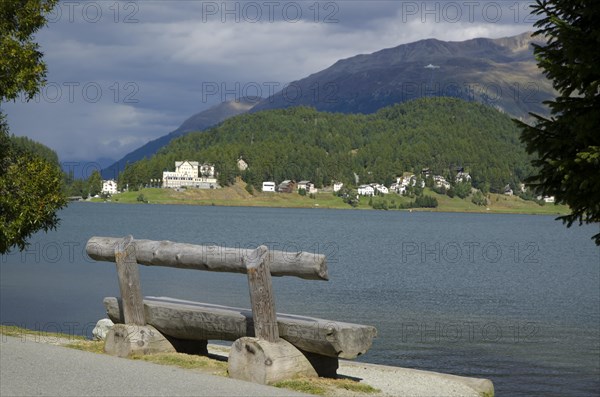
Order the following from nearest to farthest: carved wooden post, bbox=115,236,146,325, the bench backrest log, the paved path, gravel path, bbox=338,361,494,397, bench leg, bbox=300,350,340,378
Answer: the paved path
the bench backrest log
bench leg, bbox=300,350,340,378
gravel path, bbox=338,361,494,397
carved wooden post, bbox=115,236,146,325

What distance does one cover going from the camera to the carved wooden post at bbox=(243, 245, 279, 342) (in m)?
12.7

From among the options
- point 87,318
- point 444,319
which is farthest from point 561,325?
point 87,318

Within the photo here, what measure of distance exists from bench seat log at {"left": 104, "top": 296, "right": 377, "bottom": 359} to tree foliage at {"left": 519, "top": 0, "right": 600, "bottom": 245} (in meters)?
4.35

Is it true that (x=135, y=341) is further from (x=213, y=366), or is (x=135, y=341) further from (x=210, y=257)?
(x=210, y=257)

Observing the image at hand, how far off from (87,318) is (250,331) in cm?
2267

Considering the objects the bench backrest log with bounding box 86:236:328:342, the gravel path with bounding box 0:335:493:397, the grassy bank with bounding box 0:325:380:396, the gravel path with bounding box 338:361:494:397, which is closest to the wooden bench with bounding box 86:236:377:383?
the bench backrest log with bounding box 86:236:328:342

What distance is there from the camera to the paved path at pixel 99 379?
36.7 ft

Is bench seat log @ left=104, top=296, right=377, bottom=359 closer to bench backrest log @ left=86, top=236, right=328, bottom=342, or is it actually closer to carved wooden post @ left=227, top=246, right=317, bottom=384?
carved wooden post @ left=227, top=246, right=317, bottom=384

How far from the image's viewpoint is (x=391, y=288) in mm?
53656

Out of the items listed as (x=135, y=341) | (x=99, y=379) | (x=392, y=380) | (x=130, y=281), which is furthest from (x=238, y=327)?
(x=392, y=380)

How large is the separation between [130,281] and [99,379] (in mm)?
3061

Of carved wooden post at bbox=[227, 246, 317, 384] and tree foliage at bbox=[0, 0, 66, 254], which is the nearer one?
carved wooden post at bbox=[227, 246, 317, 384]

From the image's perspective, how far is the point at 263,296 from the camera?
12.7 m

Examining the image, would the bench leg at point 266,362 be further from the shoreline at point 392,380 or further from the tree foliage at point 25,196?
the tree foliage at point 25,196
